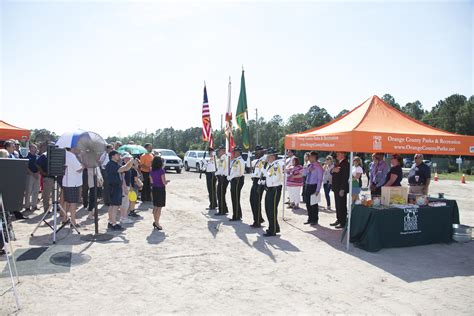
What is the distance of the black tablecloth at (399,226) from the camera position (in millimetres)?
6895

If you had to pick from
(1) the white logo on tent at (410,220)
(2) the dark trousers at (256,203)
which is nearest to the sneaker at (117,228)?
(2) the dark trousers at (256,203)

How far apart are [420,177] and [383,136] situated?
2619 millimetres

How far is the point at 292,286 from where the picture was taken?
16.3 feet

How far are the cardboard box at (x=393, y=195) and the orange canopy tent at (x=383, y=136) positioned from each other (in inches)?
32.4

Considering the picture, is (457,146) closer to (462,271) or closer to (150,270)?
(462,271)

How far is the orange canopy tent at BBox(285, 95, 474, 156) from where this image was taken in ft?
21.9

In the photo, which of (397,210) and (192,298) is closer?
(192,298)

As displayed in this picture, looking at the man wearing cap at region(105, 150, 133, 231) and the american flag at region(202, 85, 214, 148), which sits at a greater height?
the american flag at region(202, 85, 214, 148)

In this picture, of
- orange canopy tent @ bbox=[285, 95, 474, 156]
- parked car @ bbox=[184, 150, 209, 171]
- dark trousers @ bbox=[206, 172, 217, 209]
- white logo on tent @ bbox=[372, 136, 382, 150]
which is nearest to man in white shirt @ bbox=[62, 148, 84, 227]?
dark trousers @ bbox=[206, 172, 217, 209]

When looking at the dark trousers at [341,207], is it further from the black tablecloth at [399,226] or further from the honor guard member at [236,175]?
the honor guard member at [236,175]

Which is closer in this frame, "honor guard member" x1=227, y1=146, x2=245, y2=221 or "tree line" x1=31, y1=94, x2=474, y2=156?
"honor guard member" x1=227, y1=146, x2=245, y2=221

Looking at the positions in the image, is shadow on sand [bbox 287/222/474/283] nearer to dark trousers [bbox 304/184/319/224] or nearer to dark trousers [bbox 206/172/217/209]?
dark trousers [bbox 304/184/319/224]

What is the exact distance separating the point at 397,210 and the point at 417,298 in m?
2.73

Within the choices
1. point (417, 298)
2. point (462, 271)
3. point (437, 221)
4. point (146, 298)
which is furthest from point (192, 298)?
point (437, 221)
